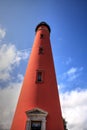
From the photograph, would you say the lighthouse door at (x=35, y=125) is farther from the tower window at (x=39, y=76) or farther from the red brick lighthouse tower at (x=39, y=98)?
the tower window at (x=39, y=76)

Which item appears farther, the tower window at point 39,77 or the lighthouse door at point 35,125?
the tower window at point 39,77

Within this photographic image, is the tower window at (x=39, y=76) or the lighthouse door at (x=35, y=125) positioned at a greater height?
the tower window at (x=39, y=76)

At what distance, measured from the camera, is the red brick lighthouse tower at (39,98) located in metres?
11.4

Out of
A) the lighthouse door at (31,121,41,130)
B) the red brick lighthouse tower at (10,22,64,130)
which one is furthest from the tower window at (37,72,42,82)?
the lighthouse door at (31,121,41,130)

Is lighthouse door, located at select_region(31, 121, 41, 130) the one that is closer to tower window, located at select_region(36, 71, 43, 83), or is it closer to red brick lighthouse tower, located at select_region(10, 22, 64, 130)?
red brick lighthouse tower, located at select_region(10, 22, 64, 130)

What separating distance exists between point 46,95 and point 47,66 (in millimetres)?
2536

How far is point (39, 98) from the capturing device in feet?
40.1

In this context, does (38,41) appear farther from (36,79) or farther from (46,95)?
(46,95)

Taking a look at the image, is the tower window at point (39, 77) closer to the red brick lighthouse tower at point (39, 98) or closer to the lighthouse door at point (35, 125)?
the red brick lighthouse tower at point (39, 98)

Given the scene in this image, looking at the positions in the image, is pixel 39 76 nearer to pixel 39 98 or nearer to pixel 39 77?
pixel 39 77

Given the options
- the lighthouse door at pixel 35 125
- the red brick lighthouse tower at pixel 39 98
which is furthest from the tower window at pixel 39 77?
the lighthouse door at pixel 35 125

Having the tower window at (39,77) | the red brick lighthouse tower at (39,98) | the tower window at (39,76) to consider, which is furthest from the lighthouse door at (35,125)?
the tower window at (39,76)

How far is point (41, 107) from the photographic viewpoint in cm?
1188

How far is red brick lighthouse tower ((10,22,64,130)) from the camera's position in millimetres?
11430
